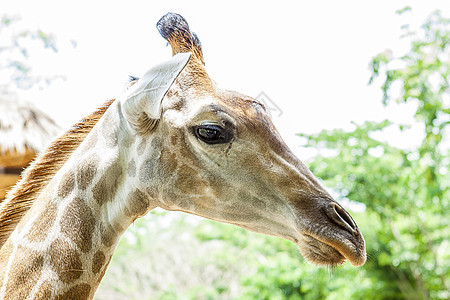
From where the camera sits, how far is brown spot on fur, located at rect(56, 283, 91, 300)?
1643 millimetres

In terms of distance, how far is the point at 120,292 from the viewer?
1603 centimetres

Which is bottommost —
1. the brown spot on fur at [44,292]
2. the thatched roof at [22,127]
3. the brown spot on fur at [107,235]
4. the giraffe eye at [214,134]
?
the thatched roof at [22,127]

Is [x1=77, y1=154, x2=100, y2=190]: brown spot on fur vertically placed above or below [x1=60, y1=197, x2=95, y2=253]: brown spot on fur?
above

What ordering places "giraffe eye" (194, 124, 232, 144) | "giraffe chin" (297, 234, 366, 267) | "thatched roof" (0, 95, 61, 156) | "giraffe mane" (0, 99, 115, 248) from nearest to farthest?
"giraffe chin" (297, 234, 366, 267)
"giraffe eye" (194, 124, 232, 144)
"giraffe mane" (0, 99, 115, 248)
"thatched roof" (0, 95, 61, 156)

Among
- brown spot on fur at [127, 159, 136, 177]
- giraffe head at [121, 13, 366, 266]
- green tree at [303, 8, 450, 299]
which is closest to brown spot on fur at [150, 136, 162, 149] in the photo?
giraffe head at [121, 13, 366, 266]

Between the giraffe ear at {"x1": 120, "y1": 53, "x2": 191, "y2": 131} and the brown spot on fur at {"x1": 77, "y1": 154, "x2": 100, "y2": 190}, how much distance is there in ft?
0.73

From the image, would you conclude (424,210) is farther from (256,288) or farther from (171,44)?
(171,44)

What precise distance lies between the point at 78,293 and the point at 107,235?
23 centimetres

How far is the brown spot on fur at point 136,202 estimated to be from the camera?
5.72 feet

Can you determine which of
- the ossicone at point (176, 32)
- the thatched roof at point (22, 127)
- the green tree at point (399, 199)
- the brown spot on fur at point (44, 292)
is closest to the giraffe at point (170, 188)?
the brown spot on fur at point (44, 292)

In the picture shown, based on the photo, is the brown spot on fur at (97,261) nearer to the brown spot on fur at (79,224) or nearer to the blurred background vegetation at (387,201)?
the brown spot on fur at (79,224)

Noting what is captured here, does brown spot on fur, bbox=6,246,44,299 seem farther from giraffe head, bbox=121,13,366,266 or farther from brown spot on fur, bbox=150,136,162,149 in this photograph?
brown spot on fur, bbox=150,136,162,149

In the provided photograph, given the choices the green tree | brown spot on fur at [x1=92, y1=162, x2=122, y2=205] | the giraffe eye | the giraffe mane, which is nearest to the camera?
the giraffe eye

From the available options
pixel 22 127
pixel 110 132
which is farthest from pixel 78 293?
pixel 22 127
